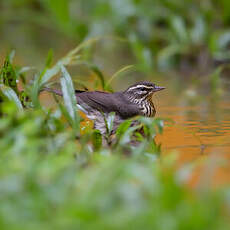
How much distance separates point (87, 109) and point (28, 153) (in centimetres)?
334

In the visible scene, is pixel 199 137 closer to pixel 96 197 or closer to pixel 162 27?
pixel 96 197

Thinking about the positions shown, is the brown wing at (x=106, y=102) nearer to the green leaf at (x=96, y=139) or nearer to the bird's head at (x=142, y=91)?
the bird's head at (x=142, y=91)

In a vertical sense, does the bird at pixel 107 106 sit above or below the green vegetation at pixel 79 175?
below

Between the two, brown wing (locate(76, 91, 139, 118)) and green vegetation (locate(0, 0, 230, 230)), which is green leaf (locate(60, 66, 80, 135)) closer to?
green vegetation (locate(0, 0, 230, 230))

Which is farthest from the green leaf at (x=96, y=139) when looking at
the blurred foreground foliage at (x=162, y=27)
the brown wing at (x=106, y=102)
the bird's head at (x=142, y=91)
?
the blurred foreground foliage at (x=162, y=27)

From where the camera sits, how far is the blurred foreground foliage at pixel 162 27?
37.3ft

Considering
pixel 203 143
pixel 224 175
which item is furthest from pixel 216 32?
pixel 224 175

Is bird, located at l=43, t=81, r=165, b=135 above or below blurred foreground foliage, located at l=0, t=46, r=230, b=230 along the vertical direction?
below

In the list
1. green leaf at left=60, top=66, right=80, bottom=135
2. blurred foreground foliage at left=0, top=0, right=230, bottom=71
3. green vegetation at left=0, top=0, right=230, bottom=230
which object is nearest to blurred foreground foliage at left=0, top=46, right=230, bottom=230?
green vegetation at left=0, top=0, right=230, bottom=230

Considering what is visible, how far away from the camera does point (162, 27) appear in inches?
528

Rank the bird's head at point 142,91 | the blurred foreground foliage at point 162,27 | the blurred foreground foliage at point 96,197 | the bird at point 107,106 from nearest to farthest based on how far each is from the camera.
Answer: the blurred foreground foliage at point 96,197 → the bird at point 107,106 → the bird's head at point 142,91 → the blurred foreground foliage at point 162,27

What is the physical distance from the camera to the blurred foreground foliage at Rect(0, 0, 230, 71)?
1137 centimetres

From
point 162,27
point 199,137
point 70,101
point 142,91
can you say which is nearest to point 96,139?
point 70,101

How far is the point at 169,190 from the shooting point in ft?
A: 9.23
